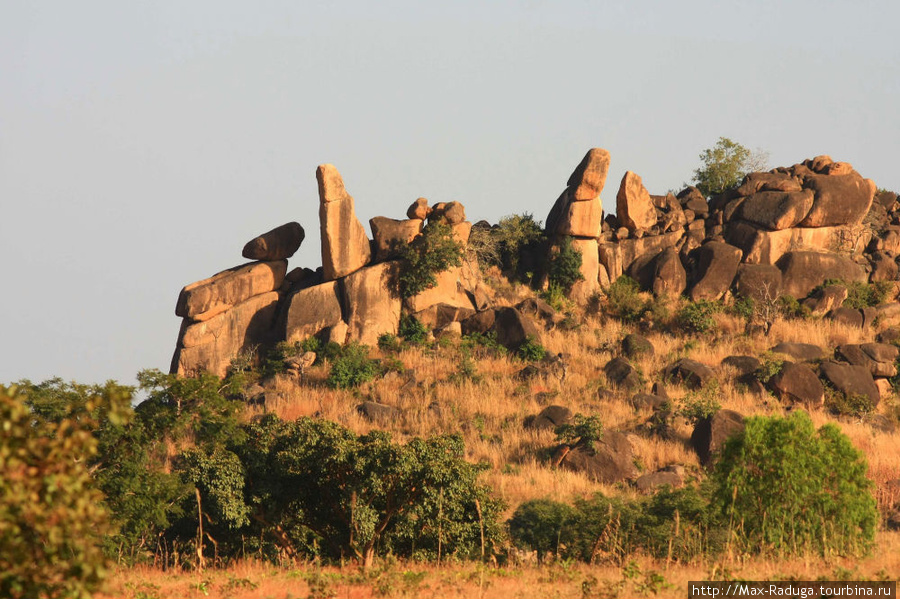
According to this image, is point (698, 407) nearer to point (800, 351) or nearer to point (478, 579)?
point (800, 351)

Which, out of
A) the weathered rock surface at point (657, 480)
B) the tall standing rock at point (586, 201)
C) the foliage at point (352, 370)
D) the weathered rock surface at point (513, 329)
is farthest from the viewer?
the tall standing rock at point (586, 201)

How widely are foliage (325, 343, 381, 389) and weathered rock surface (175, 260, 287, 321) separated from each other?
17.0 feet

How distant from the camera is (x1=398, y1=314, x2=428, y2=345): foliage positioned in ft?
123

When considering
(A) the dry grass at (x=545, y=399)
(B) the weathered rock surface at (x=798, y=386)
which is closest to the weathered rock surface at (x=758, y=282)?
(A) the dry grass at (x=545, y=399)

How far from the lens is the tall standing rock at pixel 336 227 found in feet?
125

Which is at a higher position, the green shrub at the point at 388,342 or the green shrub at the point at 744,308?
the green shrub at the point at 744,308

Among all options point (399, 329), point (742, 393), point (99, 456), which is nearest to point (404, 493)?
point (99, 456)

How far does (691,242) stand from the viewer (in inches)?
1668

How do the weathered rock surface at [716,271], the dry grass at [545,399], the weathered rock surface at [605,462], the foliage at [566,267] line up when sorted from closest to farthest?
the weathered rock surface at [605,462], the dry grass at [545,399], the weathered rock surface at [716,271], the foliage at [566,267]

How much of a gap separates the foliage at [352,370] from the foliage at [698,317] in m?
11.8

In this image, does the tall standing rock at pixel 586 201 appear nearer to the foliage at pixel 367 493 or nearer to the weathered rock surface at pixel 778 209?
the weathered rock surface at pixel 778 209

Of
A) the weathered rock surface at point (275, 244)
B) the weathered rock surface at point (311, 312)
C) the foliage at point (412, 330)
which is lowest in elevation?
the foliage at point (412, 330)

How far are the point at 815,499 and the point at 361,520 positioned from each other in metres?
8.19

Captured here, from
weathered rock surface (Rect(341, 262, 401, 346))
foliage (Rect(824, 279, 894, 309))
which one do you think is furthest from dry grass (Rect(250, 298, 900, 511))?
foliage (Rect(824, 279, 894, 309))
